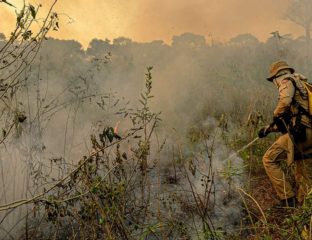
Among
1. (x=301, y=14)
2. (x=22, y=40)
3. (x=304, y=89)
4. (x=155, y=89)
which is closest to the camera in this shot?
(x=22, y=40)

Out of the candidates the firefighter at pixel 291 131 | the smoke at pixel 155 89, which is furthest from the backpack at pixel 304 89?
the smoke at pixel 155 89

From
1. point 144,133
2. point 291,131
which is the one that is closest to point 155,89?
point 144,133

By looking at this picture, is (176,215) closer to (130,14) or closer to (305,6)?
(130,14)

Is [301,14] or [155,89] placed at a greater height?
[301,14]

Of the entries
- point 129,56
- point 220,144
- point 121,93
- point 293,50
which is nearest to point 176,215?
point 220,144

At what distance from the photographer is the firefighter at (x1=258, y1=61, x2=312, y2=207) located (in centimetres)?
455

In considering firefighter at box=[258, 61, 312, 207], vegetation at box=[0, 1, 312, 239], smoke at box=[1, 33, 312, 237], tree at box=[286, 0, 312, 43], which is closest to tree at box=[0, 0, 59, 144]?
vegetation at box=[0, 1, 312, 239]

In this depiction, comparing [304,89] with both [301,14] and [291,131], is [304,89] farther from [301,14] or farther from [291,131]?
[301,14]

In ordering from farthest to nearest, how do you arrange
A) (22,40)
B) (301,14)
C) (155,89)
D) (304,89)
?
(301,14) < (155,89) < (304,89) < (22,40)

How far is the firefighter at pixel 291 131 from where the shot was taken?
4555 mm

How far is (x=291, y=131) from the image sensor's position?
460 cm

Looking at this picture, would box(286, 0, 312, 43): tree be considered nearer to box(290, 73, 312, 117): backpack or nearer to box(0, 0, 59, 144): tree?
box(290, 73, 312, 117): backpack

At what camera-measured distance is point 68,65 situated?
731 cm

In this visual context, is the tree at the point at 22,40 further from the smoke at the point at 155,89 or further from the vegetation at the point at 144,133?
the smoke at the point at 155,89
